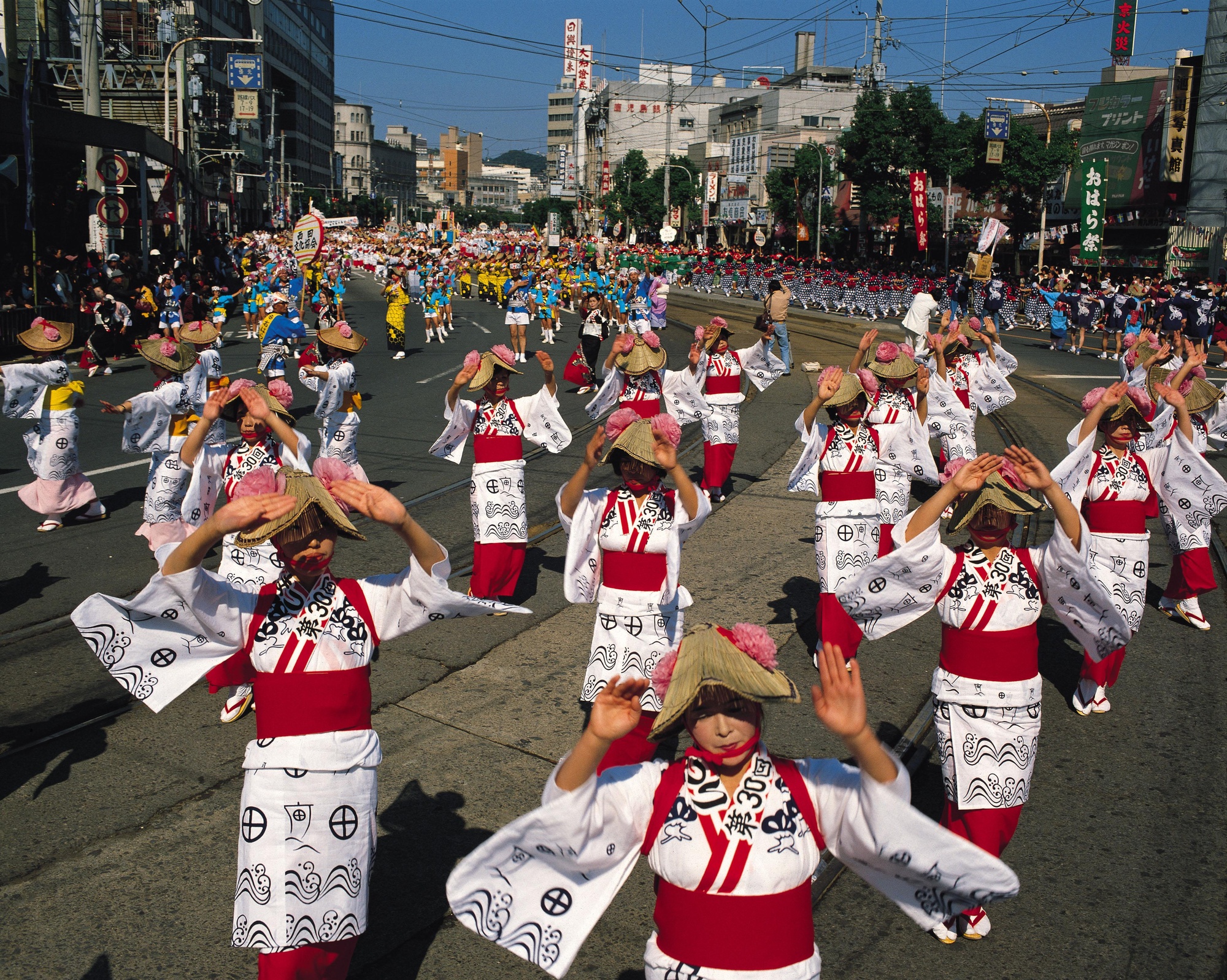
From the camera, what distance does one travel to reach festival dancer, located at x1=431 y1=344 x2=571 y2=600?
8.22 m

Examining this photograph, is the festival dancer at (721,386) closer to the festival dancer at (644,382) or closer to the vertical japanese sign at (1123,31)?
the festival dancer at (644,382)

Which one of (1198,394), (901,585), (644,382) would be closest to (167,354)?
(644,382)

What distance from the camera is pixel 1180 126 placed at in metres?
43.8

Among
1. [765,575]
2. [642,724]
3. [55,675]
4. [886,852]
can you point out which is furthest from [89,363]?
[886,852]

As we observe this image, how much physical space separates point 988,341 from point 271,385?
6.85 metres

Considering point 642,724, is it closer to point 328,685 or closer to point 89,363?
point 328,685

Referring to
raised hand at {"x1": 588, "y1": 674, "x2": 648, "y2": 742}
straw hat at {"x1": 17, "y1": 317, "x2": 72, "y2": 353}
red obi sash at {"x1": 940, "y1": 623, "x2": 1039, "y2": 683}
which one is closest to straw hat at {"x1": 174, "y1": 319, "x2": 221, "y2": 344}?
straw hat at {"x1": 17, "y1": 317, "x2": 72, "y2": 353}

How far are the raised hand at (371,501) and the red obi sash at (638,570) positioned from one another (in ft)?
6.21

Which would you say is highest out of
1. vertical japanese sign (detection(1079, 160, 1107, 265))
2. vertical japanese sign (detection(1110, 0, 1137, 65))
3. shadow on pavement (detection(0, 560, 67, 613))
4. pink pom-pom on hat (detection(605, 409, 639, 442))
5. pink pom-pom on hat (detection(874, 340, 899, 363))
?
vertical japanese sign (detection(1110, 0, 1137, 65))

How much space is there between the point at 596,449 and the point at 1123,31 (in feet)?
196

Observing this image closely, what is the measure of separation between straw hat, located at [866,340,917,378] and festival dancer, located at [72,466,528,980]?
5.57 metres

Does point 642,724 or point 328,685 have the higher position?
point 328,685

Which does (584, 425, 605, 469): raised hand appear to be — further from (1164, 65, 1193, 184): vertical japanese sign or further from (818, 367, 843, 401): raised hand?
(1164, 65, 1193, 184): vertical japanese sign

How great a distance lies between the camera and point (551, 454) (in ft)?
48.1
